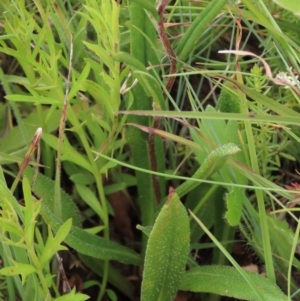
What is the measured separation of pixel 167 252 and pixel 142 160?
0.20m

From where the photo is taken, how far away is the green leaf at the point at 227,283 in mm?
712

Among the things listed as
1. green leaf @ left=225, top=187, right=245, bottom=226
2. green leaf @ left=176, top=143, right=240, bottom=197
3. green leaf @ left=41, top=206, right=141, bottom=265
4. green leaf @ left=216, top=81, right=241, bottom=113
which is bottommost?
green leaf @ left=41, top=206, right=141, bottom=265

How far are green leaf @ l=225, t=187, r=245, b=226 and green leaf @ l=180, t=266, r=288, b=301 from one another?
0.08m

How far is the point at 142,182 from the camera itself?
0.92 meters

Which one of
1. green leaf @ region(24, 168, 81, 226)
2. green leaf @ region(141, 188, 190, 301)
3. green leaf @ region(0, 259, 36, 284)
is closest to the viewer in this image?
green leaf @ region(0, 259, 36, 284)

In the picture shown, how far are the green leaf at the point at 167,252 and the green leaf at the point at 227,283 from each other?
0.03m

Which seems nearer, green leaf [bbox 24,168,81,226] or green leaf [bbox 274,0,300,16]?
green leaf [bbox 274,0,300,16]

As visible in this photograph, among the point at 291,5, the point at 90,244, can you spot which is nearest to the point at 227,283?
the point at 90,244

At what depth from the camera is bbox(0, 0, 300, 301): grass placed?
69 centimetres

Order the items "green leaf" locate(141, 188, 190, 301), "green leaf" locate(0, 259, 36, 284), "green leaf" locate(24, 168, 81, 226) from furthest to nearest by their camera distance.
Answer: "green leaf" locate(24, 168, 81, 226) < "green leaf" locate(141, 188, 190, 301) < "green leaf" locate(0, 259, 36, 284)

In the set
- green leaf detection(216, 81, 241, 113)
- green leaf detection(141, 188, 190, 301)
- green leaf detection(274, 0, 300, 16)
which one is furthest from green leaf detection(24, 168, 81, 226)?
green leaf detection(274, 0, 300, 16)

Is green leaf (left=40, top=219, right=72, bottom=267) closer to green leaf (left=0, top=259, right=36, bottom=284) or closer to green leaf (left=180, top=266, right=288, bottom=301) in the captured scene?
green leaf (left=0, top=259, right=36, bottom=284)

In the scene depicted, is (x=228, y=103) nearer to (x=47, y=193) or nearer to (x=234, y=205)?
(x=234, y=205)

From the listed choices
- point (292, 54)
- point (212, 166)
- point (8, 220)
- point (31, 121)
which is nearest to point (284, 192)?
point (212, 166)
